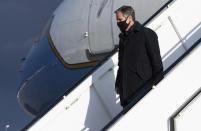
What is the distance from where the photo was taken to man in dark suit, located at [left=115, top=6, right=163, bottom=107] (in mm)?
4496

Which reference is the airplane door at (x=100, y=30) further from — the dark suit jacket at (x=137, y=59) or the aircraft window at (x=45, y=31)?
the dark suit jacket at (x=137, y=59)

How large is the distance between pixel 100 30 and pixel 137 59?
435 cm

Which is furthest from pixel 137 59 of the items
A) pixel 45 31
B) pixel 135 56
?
pixel 45 31

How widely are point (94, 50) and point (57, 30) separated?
157 cm

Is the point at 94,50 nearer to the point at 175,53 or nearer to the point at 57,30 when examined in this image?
the point at 57,30

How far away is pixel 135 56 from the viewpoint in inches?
182

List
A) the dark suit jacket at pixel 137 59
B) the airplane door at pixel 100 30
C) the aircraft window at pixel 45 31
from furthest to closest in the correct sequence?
1. the aircraft window at pixel 45 31
2. the airplane door at pixel 100 30
3. the dark suit jacket at pixel 137 59

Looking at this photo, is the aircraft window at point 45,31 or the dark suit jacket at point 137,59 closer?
the dark suit jacket at point 137,59

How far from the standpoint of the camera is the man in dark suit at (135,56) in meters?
4.50

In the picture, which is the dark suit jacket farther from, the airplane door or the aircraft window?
the aircraft window

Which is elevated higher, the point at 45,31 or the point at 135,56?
the point at 135,56

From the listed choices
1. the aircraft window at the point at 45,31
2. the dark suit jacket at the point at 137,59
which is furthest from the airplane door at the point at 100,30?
the dark suit jacket at the point at 137,59

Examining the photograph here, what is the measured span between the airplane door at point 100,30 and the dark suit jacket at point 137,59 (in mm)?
3941

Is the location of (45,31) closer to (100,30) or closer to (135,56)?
(100,30)
